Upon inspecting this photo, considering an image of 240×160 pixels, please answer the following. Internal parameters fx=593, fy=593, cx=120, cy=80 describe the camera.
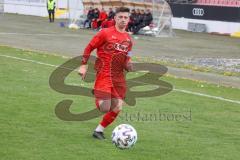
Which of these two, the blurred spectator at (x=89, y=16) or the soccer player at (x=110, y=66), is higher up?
the soccer player at (x=110, y=66)

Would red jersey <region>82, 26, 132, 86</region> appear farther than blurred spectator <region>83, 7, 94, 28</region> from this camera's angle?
No

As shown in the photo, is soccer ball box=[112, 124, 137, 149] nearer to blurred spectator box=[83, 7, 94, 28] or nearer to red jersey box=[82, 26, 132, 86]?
red jersey box=[82, 26, 132, 86]

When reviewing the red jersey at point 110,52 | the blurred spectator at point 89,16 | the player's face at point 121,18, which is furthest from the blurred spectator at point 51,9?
the player's face at point 121,18

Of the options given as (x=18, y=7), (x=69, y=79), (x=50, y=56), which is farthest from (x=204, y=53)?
(x=18, y=7)

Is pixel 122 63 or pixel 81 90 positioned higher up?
pixel 122 63

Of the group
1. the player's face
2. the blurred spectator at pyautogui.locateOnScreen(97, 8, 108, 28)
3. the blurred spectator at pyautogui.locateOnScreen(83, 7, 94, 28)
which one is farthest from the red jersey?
the blurred spectator at pyautogui.locateOnScreen(83, 7, 94, 28)

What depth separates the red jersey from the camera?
9.48m

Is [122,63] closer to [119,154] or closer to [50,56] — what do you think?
[119,154]

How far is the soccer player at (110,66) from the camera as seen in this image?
949 centimetres

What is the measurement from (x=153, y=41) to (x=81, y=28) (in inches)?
361

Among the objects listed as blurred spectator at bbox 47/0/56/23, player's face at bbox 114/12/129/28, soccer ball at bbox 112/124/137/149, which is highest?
player's face at bbox 114/12/129/28

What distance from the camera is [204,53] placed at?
1123 inches

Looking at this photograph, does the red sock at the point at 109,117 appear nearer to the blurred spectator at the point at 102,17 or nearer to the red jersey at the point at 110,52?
the red jersey at the point at 110,52

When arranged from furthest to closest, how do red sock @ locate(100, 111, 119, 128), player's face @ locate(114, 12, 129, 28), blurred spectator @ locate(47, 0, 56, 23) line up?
1. blurred spectator @ locate(47, 0, 56, 23)
2. red sock @ locate(100, 111, 119, 128)
3. player's face @ locate(114, 12, 129, 28)
